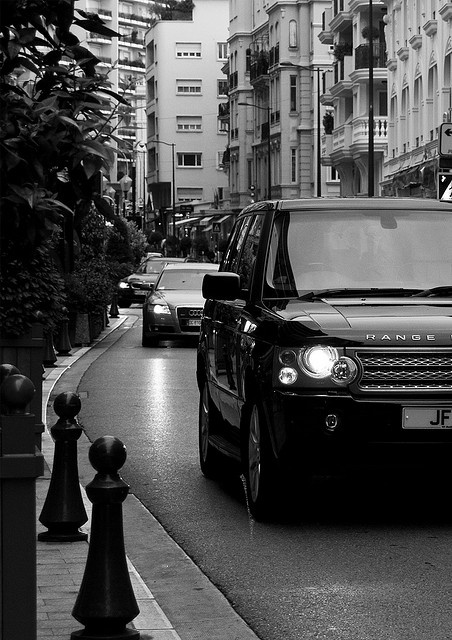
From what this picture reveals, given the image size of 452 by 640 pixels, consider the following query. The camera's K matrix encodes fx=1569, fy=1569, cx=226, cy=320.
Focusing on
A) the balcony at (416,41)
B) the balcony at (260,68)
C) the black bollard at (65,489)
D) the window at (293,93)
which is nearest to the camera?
the black bollard at (65,489)

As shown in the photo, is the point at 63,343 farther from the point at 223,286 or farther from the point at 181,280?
the point at 223,286

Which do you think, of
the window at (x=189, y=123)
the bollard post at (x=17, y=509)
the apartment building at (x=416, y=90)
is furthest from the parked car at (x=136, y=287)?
the window at (x=189, y=123)

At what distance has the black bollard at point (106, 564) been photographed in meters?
5.94

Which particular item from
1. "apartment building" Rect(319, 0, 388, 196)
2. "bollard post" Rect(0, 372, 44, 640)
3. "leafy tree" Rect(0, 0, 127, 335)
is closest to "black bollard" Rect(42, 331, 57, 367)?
"leafy tree" Rect(0, 0, 127, 335)

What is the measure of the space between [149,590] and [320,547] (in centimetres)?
146

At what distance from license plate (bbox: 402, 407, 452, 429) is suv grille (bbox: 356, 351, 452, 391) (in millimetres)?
117

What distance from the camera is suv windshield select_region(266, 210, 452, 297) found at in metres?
9.81

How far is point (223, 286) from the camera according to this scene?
9812 mm

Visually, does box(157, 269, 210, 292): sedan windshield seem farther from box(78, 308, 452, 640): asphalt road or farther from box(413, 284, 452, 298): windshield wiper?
box(413, 284, 452, 298): windshield wiper

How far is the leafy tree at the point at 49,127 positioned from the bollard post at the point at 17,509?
3.54 ft

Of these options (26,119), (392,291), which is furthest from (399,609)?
(392,291)

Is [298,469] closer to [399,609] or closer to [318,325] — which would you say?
[318,325]

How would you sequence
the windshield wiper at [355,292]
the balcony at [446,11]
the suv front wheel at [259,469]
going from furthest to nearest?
the balcony at [446,11] → the windshield wiper at [355,292] → the suv front wheel at [259,469]

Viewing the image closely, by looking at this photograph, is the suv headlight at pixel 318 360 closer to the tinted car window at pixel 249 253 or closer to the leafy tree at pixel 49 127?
the tinted car window at pixel 249 253
